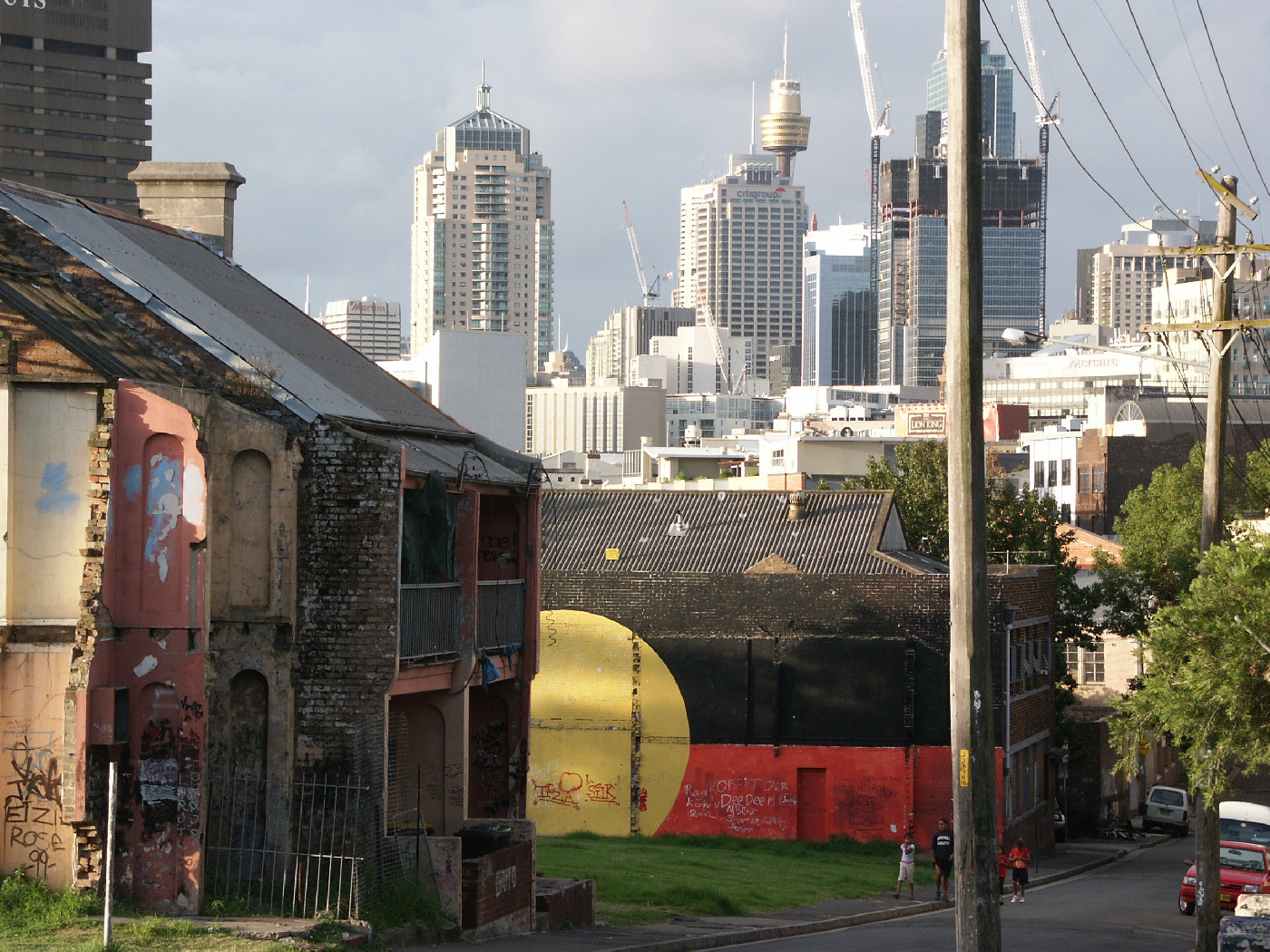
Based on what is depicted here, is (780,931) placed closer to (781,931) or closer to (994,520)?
(781,931)

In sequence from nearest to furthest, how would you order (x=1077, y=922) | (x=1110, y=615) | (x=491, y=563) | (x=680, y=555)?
(x=491, y=563), (x=1077, y=922), (x=680, y=555), (x=1110, y=615)

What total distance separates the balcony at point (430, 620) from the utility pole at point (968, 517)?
7.67m

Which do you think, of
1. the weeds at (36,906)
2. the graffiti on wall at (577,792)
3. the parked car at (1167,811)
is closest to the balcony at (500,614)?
the weeds at (36,906)

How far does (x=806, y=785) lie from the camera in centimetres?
3894

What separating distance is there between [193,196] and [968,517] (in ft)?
50.9

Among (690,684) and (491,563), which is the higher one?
(491,563)

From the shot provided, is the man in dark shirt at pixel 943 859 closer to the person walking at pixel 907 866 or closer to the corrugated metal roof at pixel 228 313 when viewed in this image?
the person walking at pixel 907 866

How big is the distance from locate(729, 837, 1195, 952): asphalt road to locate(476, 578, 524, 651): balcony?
5338 millimetres

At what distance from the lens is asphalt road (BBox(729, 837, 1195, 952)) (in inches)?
930

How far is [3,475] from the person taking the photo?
1603 cm

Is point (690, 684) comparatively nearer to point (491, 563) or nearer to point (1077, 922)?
point (1077, 922)

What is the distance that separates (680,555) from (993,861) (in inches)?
1241

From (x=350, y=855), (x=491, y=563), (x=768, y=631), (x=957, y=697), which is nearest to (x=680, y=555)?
(x=768, y=631)

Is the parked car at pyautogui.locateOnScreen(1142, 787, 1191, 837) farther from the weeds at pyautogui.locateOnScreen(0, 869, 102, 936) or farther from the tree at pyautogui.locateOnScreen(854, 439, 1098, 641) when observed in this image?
the weeds at pyautogui.locateOnScreen(0, 869, 102, 936)
